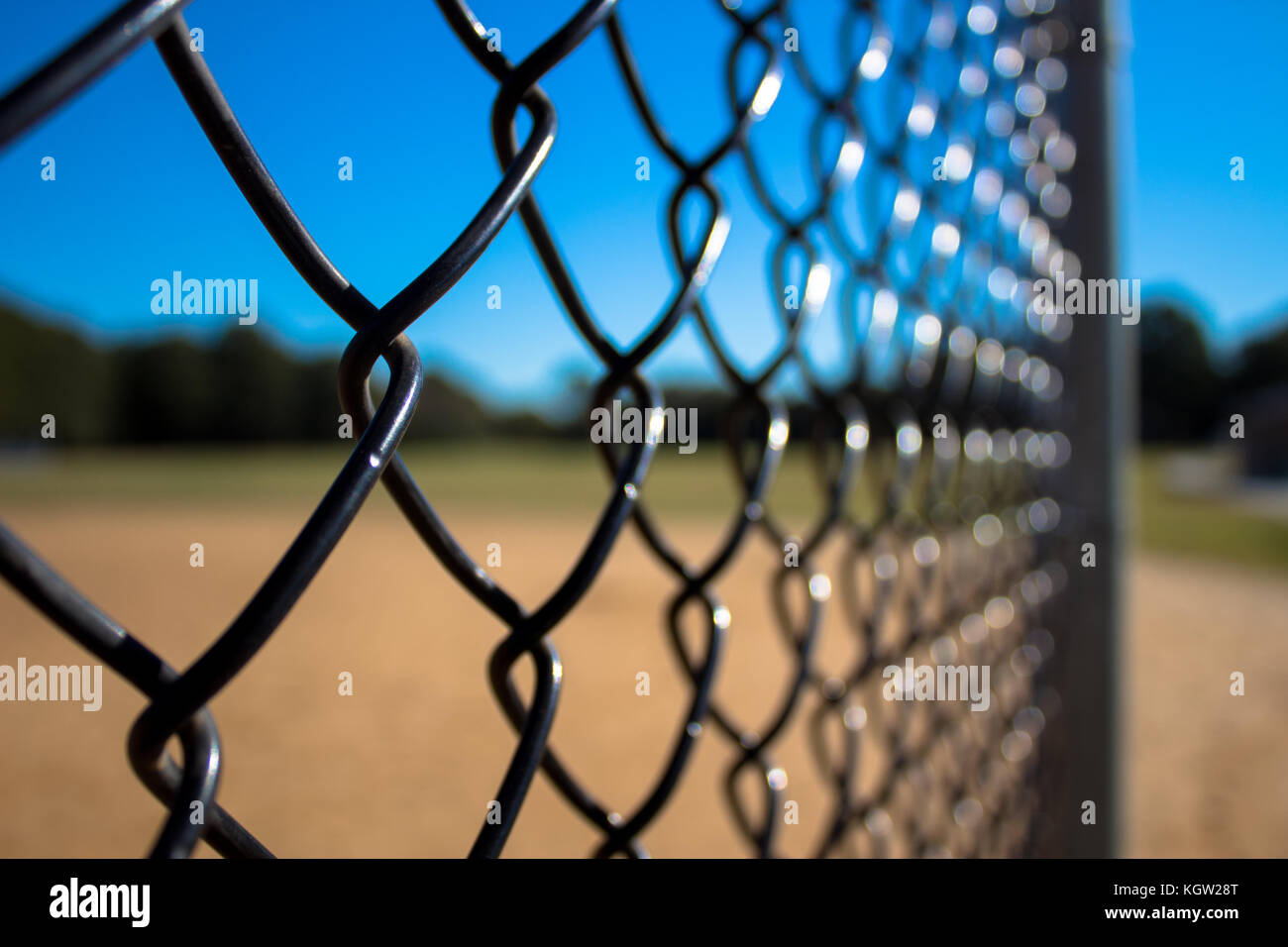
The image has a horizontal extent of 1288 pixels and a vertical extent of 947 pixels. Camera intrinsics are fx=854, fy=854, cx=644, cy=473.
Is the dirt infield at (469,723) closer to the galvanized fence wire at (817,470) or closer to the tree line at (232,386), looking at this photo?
the galvanized fence wire at (817,470)

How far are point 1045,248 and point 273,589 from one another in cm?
132

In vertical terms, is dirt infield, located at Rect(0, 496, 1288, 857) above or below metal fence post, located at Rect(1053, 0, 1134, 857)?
below

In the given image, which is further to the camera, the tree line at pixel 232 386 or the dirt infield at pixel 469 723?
the tree line at pixel 232 386

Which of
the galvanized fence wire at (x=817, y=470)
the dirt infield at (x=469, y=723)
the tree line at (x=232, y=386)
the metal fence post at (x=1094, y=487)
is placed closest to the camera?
the galvanized fence wire at (x=817, y=470)

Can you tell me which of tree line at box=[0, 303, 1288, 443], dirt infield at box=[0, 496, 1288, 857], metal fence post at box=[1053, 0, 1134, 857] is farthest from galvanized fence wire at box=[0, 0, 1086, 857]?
tree line at box=[0, 303, 1288, 443]

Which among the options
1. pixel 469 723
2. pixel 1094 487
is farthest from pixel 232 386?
pixel 1094 487

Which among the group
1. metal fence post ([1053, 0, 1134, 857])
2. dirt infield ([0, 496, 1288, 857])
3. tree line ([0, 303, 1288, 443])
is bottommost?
dirt infield ([0, 496, 1288, 857])

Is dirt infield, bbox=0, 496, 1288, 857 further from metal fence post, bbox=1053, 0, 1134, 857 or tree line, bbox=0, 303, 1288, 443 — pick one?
tree line, bbox=0, 303, 1288, 443

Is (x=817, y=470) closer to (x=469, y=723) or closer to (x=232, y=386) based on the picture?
(x=469, y=723)

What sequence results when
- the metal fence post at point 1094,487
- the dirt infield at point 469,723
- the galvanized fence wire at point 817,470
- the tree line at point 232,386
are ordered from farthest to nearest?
the tree line at point 232,386 → the dirt infield at point 469,723 → the metal fence post at point 1094,487 → the galvanized fence wire at point 817,470

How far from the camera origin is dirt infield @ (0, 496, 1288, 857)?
392cm

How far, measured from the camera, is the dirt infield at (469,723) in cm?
392

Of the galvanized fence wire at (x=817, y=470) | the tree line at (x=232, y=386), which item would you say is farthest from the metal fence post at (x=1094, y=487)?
the tree line at (x=232, y=386)

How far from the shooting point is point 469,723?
17.8 ft
